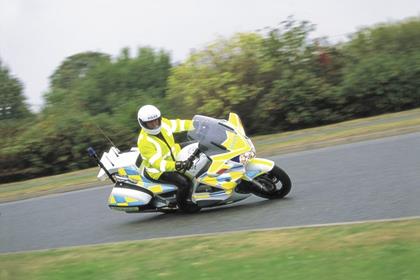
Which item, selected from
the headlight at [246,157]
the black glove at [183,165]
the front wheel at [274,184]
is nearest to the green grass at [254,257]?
the black glove at [183,165]

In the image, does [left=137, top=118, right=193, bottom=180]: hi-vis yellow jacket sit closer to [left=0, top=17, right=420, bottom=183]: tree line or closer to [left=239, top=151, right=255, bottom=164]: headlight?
[left=239, top=151, right=255, bottom=164]: headlight

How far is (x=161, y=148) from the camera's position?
34.0 ft

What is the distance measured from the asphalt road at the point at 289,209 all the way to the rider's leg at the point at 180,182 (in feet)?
1.13

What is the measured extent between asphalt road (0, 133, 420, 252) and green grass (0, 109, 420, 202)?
67.6 inches

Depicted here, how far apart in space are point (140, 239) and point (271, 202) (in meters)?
2.12

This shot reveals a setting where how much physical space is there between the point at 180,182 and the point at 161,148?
0.61 metres

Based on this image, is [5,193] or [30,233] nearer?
[30,233]

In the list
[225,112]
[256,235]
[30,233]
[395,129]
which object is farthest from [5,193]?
[256,235]

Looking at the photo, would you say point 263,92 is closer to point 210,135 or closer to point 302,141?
point 302,141

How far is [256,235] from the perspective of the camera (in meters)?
8.35

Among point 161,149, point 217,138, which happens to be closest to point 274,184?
point 217,138

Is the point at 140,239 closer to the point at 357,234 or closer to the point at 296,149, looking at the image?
the point at 357,234

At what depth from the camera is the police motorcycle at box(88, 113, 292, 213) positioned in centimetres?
1030

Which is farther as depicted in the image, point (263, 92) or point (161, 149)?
point (263, 92)
